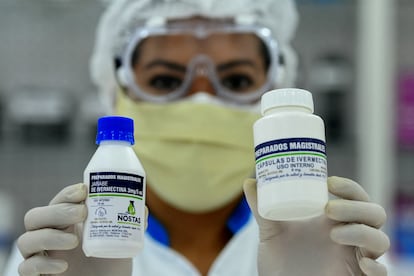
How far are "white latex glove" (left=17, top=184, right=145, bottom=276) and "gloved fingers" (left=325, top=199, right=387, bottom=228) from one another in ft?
1.06

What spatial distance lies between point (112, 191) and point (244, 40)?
2.23 ft

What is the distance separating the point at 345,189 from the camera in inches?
35.8

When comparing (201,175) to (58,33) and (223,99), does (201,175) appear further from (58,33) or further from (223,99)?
(58,33)

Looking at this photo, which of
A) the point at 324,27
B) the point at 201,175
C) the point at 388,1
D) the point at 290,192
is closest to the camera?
the point at 290,192

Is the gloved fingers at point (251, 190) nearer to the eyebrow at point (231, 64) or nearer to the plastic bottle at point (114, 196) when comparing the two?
the plastic bottle at point (114, 196)

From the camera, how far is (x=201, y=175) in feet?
4.41

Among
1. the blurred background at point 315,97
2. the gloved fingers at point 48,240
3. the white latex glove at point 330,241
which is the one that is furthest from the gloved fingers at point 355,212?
the blurred background at point 315,97

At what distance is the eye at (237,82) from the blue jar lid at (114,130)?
559mm

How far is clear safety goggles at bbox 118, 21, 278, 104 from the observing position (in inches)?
54.2

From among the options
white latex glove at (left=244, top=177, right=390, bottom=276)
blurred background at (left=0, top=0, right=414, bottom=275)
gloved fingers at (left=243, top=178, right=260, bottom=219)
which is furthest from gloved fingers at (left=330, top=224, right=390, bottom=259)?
blurred background at (left=0, top=0, right=414, bottom=275)

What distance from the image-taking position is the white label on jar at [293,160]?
0.79 metres

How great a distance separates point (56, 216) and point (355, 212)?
421 mm

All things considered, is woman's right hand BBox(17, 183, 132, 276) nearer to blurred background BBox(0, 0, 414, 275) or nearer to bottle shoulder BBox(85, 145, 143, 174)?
bottle shoulder BBox(85, 145, 143, 174)

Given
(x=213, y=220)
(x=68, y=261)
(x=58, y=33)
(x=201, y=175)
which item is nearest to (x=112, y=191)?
(x=68, y=261)
